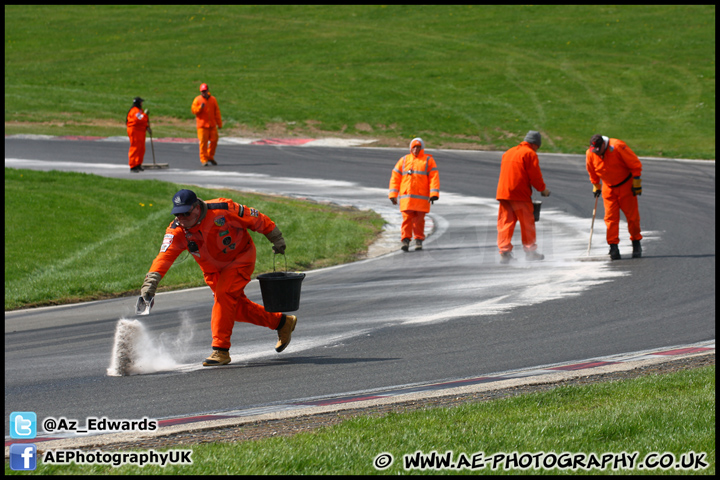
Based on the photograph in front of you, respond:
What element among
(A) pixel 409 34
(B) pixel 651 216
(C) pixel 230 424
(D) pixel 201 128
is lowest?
(C) pixel 230 424

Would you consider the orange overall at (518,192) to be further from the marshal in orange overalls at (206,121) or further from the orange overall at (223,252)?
the marshal in orange overalls at (206,121)

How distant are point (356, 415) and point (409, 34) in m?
46.0

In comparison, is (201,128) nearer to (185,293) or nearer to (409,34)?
(185,293)

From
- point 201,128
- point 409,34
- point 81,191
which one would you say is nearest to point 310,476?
point 81,191

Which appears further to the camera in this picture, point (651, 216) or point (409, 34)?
point (409, 34)

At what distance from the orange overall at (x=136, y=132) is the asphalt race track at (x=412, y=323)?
747 centimetres

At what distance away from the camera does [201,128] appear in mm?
22469

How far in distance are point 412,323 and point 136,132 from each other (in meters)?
13.8

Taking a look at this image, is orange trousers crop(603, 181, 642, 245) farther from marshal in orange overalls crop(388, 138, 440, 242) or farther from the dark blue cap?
the dark blue cap

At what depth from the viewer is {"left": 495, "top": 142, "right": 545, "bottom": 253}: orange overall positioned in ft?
42.2

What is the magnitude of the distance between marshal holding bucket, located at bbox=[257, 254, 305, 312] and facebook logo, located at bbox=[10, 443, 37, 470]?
2.97m

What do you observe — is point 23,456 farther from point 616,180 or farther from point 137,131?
point 137,131

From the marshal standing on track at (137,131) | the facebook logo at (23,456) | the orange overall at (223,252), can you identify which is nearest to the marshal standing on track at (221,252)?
the orange overall at (223,252)

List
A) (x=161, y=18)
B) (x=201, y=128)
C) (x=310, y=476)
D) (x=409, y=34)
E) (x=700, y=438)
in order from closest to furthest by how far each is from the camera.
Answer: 1. (x=310, y=476)
2. (x=700, y=438)
3. (x=201, y=128)
4. (x=409, y=34)
5. (x=161, y=18)
